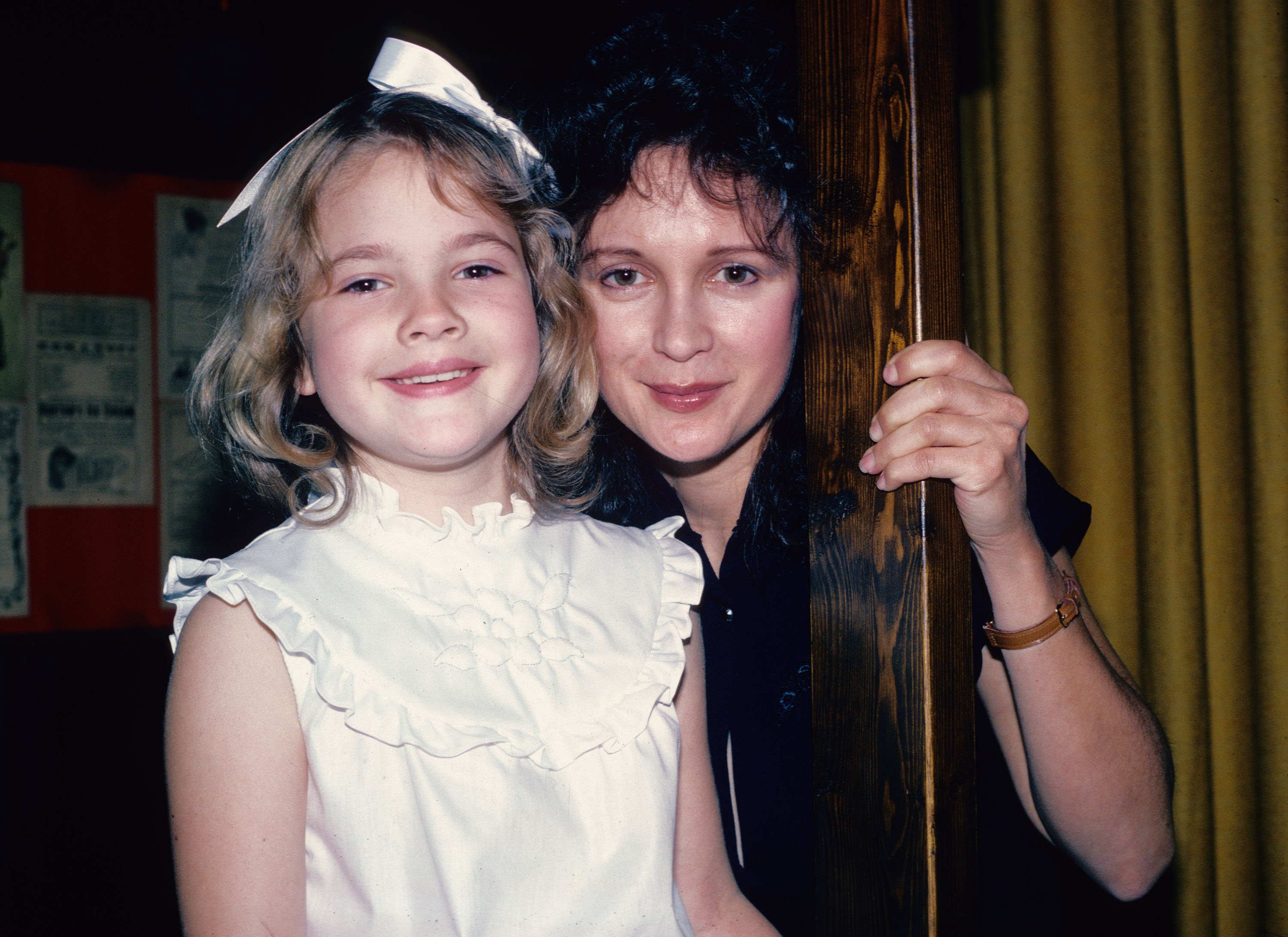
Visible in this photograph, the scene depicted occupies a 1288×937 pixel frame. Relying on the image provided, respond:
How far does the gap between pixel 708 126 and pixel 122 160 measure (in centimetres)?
257

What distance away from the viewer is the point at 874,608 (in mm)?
995

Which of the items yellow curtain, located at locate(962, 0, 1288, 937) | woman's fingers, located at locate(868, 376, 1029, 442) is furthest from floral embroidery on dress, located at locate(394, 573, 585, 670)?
yellow curtain, located at locate(962, 0, 1288, 937)

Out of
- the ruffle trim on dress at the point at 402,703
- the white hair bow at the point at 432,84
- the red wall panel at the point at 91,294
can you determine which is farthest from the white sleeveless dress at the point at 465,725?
the red wall panel at the point at 91,294

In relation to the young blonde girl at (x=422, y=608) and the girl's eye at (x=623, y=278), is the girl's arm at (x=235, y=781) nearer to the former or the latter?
the young blonde girl at (x=422, y=608)

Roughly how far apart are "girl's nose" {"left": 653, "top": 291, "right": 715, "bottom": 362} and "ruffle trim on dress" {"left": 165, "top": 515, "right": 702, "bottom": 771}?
0.46 m

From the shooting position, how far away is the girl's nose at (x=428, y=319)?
119cm

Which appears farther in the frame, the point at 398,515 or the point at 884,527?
the point at 398,515

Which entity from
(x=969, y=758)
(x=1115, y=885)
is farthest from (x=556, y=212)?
(x=1115, y=885)

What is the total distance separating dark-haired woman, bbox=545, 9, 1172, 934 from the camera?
50.8 inches

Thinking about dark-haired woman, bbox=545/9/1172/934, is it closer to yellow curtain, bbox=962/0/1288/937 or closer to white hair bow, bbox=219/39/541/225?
white hair bow, bbox=219/39/541/225

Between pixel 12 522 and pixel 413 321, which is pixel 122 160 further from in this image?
pixel 413 321

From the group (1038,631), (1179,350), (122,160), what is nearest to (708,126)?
(1038,631)

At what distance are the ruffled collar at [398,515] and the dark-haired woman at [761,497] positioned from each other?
31 cm

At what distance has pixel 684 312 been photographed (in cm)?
137
